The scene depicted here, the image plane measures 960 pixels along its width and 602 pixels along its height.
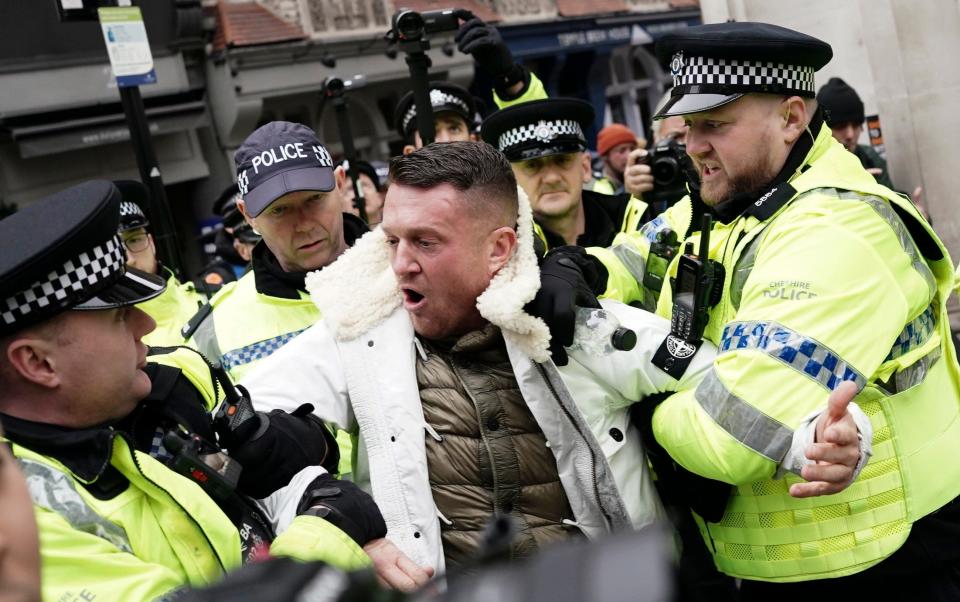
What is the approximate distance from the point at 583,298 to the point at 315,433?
2.48 feet

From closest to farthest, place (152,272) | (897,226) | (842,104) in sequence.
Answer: (897,226), (152,272), (842,104)

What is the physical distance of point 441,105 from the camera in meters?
5.48

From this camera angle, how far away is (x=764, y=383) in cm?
203

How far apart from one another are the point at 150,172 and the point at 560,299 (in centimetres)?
404

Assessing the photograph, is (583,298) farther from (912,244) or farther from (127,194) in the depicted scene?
(127,194)

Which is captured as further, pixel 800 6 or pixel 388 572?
pixel 800 6

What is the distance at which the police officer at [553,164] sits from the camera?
4242 mm

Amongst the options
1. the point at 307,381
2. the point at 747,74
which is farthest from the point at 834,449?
the point at 307,381

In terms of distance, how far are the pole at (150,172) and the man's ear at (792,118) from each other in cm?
400

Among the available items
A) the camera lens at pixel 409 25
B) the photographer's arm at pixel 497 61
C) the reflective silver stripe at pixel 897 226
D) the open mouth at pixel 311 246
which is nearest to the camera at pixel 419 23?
the camera lens at pixel 409 25

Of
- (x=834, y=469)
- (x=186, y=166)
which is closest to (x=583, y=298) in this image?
(x=834, y=469)

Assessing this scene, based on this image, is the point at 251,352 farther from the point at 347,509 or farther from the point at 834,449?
the point at 834,449

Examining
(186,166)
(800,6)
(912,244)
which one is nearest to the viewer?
(912,244)

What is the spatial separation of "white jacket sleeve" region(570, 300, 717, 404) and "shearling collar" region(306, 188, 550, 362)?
161 mm
